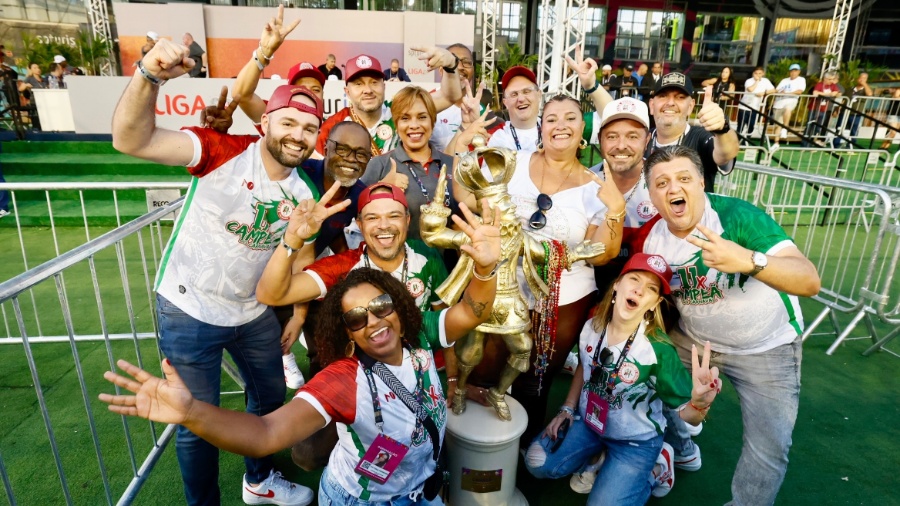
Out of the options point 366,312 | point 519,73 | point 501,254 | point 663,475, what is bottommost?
point 663,475

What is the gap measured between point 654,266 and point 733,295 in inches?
15.6

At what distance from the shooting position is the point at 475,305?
6.53ft

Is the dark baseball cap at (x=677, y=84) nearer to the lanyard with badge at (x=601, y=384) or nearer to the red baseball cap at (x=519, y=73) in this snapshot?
the red baseball cap at (x=519, y=73)

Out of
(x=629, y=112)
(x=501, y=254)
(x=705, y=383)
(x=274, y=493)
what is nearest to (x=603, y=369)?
(x=705, y=383)

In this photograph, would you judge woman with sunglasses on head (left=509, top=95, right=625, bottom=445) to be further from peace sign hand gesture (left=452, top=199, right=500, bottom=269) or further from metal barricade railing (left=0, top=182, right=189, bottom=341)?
metal barricade railing (left=0, top=182, right=189, bottom=341)

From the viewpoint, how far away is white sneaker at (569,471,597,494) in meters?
2.81

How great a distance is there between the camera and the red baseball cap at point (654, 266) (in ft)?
7.23

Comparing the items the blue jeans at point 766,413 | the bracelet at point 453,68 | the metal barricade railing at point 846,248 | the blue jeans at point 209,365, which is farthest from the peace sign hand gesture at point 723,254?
the metal barricade railing at point 846,248

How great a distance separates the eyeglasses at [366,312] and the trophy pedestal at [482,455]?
33.8 inches

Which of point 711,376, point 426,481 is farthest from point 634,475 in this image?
point 426,481

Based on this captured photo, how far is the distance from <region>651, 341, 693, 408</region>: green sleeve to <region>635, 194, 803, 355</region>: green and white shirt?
0.22 m

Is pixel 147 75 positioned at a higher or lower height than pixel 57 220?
higher

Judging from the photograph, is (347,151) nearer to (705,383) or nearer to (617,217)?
(617,217)

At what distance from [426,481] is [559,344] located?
40.5 inches
